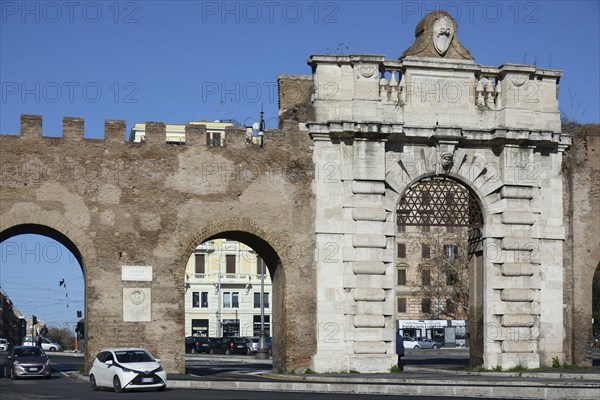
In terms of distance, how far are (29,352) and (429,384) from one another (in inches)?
474

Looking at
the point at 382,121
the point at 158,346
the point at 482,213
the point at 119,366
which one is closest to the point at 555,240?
the point at 482,213

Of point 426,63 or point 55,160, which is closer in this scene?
point 55,160

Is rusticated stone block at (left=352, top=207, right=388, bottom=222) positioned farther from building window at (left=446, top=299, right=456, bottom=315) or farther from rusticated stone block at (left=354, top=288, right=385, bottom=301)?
building window at (left=446, top=299, right=456, bottom=315)

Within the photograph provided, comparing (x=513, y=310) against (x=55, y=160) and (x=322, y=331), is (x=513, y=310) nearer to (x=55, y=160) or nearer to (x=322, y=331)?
(x=322, y=331)

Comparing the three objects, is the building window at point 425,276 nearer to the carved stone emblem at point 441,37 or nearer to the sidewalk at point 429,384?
the sidewalk at point 429,384

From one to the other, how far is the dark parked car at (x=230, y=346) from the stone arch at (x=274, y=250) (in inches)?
1084

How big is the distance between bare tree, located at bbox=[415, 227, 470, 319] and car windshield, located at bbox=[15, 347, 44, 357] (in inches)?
1357

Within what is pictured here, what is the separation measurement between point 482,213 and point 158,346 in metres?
10.2

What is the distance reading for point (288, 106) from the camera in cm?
3253

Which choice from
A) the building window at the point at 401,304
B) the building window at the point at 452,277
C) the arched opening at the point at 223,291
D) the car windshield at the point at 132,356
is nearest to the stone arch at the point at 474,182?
the car windshield at the point at 132,356

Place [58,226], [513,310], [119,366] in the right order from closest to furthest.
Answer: [119,366] → [58,226] → [513,310]

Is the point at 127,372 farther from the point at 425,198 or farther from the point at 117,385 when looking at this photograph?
the point at 425,198

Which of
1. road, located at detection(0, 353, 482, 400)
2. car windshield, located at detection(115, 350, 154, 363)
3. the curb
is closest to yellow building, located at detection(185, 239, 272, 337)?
road, located at detection(0, 353, 482, 400)

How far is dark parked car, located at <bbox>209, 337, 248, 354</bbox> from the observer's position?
194ft
